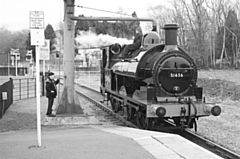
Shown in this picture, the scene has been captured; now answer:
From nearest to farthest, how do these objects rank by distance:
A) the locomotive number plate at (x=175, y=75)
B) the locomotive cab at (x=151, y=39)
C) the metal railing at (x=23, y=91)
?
the locomotive number plate at (x=175, y=75) < the locomotive cab at (x=151, y=39) < the metal railing at (x=23, y=91)

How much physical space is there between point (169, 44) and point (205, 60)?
49.4m

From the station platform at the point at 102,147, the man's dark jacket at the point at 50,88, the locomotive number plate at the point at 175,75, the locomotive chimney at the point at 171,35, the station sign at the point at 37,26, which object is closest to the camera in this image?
the station platform at the point at 102,147

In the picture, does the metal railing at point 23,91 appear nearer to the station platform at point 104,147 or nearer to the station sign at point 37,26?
the station platform at point 104,147

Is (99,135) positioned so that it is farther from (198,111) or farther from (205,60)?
(205,60)

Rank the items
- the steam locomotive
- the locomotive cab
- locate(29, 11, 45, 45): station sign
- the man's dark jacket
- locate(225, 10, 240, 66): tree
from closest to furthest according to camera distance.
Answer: locate(29, 11, 45, 45): station sign → the steam locomotive → the locomotive cab → the man's dark jacket → locate(225, 10, 240, 66): tree

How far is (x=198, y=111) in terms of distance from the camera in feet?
34.1

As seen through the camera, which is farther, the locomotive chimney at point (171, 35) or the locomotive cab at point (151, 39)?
the locomotive cab at point (151, 39)

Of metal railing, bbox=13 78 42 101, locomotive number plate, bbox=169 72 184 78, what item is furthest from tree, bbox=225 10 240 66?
locomotive number plate, bbox=169 72 184 78

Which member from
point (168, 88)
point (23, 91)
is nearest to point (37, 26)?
point (168, 88)

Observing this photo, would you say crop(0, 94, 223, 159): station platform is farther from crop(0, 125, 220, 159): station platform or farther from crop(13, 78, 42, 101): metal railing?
crop(13, 78, 42, 101): metal railing

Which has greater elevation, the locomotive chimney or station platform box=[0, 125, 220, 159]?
the locomotive chimney

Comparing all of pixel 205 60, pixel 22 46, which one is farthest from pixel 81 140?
pixel 22 46

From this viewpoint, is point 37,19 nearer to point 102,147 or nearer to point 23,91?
point 102,147

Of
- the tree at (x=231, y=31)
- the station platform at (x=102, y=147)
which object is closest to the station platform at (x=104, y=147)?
the station platform at (x=102, y=147)
